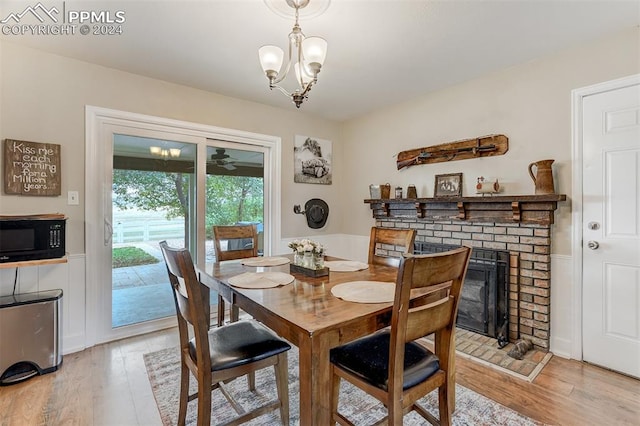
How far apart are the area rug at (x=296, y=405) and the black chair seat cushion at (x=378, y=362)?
597 millimetres

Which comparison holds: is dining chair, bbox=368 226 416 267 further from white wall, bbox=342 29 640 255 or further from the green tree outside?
the green tree outside

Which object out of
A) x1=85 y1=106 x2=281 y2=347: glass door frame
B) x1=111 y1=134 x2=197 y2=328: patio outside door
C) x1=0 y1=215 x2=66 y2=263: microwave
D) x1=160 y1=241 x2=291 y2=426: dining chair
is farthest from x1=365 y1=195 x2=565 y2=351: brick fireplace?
x1=0 y1=215 x2=66 y2=263: microwave

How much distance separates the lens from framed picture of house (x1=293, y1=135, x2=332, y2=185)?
12.9ft

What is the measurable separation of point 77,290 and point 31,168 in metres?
1.03

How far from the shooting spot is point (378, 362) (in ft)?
4.33

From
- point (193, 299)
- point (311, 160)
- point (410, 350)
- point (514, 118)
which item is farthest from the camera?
point (311, 160)

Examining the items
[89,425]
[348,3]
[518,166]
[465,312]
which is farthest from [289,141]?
[89,425]

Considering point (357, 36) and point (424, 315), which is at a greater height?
point (357, 36)

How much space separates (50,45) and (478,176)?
12.3 ft

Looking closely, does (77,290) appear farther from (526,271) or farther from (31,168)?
(526,271)

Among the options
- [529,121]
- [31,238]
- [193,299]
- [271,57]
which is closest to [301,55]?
[271,57]

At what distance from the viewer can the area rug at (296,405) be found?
172 centimetres

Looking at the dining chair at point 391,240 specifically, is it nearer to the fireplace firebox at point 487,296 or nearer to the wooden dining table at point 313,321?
the wooden dining table at point 313,321

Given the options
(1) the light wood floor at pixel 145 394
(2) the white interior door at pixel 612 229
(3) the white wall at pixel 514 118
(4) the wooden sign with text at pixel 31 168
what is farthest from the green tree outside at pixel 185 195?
(2) the white interior door at pixel 612 229
